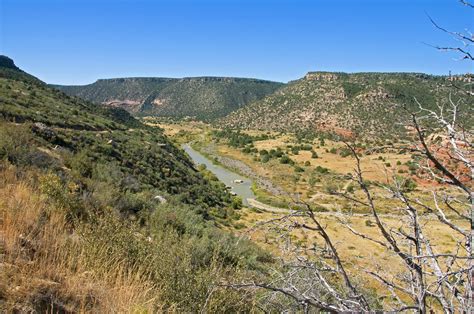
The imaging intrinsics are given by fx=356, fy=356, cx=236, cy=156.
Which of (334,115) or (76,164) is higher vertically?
(334,115)

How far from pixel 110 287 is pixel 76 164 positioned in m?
13.7

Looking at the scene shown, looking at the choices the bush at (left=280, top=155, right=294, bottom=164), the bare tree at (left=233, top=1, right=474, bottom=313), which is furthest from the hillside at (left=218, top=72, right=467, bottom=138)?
the bare tree at (left=233, top=1, right=474, bottom=313)

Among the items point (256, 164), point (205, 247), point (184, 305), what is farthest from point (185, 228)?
point (256, 164)

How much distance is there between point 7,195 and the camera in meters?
5.46

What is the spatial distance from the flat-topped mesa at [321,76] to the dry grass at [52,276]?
118885mm

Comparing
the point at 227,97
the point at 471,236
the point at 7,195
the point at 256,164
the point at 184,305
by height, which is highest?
the point at 227,97

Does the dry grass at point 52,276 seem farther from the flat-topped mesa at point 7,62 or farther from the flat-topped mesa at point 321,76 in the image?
the flat-topped mesa at point 321,76

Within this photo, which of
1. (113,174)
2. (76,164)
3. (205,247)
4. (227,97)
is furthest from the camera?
(227,97)

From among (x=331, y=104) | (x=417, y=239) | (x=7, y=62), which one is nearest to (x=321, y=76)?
(x=331, y=104)

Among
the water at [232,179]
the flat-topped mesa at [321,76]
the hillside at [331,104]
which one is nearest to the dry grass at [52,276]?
the water at [232,179]

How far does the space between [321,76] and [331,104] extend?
24337mm

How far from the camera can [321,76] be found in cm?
12050

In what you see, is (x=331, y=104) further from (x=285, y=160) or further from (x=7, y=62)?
(x=7, y=62)

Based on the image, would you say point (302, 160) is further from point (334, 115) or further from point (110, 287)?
point (110, 287)
